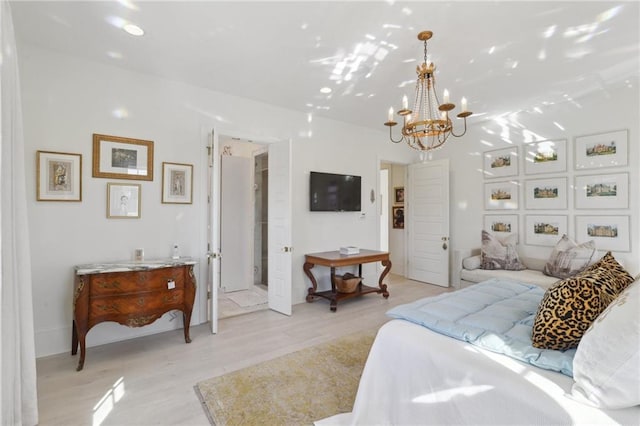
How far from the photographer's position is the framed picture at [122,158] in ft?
9.73

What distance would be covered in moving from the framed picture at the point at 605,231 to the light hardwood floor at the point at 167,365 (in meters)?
2.82

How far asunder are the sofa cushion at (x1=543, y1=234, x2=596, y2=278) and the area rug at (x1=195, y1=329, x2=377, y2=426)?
2815 millimetres

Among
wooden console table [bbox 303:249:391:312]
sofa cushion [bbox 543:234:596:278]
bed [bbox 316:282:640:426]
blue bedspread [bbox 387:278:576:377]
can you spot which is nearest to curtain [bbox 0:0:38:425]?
bed [bbox 316:282:640:426]

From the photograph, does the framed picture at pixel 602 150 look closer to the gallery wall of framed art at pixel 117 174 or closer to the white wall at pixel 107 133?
the white wall at pixel 107 133

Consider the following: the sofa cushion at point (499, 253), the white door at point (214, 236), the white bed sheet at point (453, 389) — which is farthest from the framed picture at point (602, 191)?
the white door at point (214, 236)

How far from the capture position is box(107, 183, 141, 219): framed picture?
3018mm

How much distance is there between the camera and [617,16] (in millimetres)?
2312

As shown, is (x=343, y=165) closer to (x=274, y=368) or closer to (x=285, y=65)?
(x=285, y=65)

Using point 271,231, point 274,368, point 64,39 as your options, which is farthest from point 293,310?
point 64,39

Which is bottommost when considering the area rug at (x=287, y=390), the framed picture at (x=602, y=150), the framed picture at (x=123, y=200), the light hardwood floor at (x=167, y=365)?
the light hardwood floor at (x=167, y=365)

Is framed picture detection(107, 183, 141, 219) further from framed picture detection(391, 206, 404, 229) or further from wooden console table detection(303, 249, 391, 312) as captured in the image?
framed picture detection(391, 206, 404, 229)

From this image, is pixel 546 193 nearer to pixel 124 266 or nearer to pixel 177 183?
pixel 177 183

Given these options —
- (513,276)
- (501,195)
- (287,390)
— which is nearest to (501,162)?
(501,195)

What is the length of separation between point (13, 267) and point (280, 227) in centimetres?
257
